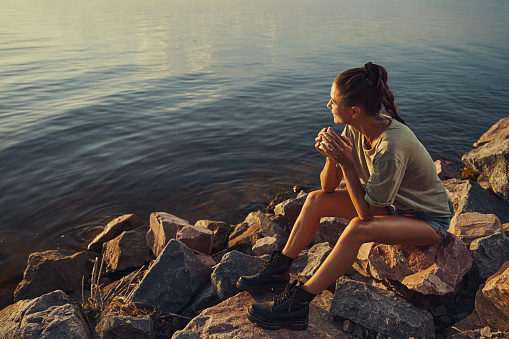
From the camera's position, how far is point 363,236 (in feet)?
12.5

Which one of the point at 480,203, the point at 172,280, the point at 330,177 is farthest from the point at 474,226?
the point at 172,280

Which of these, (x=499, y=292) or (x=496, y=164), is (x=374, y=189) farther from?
(x=496, y=164)

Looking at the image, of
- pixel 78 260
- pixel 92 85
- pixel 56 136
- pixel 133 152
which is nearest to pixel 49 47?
pixel 92 85

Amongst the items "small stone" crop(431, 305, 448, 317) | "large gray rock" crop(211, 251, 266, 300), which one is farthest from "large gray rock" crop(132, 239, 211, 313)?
"small stone" crop(431, 305, 448, 317)

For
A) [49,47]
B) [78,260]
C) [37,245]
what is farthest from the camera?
[49,47]

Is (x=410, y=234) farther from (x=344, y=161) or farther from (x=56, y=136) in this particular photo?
(x=56, y=136)

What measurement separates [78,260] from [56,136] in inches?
312

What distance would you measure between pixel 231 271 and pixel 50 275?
312 cm

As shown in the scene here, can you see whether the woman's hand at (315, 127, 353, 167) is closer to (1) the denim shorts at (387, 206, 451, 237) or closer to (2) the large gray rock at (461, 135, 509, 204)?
(1) the denim shorts at (387, 206, 451, 237)

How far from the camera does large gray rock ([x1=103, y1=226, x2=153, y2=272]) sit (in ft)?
20.6

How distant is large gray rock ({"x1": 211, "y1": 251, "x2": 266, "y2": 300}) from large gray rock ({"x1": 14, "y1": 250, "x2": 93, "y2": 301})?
264 centimetres

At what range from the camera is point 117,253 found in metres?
6.33

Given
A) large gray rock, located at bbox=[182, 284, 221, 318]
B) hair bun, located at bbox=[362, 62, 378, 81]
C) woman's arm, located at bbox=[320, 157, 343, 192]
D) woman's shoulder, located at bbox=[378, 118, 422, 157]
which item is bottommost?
large gray rock, located at bbox=[182, 284, 221, 318]

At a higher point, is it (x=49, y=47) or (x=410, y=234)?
(x=410, y=234)
